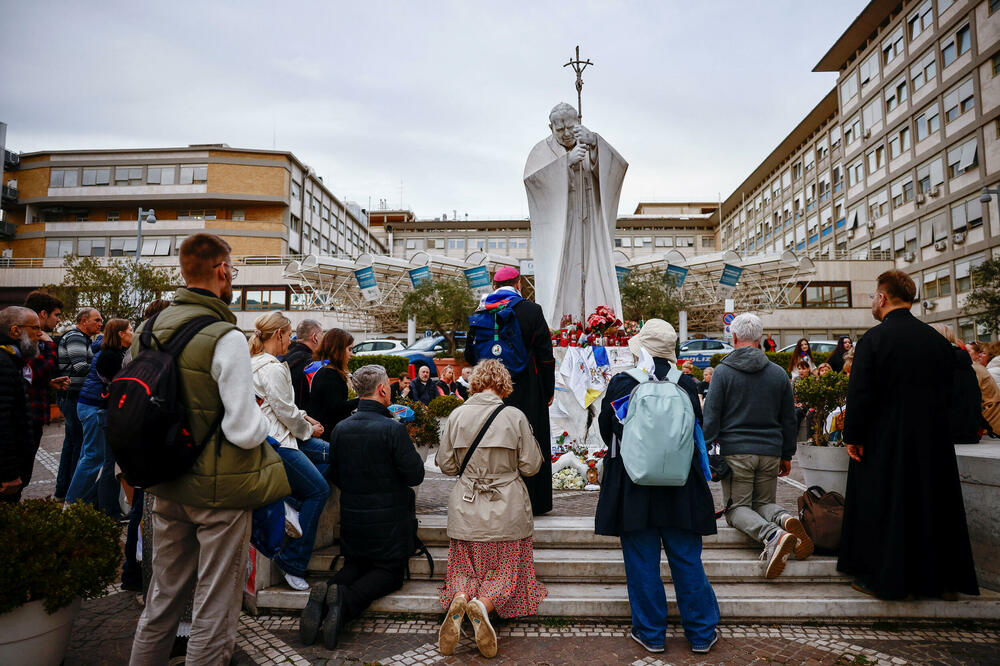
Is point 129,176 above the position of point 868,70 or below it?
below

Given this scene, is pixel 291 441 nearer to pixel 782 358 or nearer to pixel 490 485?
pixel 490 485

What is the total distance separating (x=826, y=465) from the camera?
185 inches

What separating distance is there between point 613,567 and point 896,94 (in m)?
47.8

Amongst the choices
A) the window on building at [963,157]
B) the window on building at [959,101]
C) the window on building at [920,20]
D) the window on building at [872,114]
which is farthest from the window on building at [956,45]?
the window on building at [872,114]

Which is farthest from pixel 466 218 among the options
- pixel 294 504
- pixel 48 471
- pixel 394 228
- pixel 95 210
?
pixel 294 504

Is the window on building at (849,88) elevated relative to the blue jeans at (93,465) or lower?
elevated

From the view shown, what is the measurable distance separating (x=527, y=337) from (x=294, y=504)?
2.17 m

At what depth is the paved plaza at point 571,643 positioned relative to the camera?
3.36 m

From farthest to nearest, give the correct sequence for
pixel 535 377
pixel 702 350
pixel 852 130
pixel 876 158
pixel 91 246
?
pixel 91 246 → pixel 852 130 → pixel 876 158 → pixel 702 350 → pixel 535 377

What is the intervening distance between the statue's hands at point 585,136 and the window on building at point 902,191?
40.8 meters

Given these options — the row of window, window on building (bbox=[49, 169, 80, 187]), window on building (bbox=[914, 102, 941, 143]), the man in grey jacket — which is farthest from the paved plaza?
window on building (bbox=[49, 169, 80, 187])

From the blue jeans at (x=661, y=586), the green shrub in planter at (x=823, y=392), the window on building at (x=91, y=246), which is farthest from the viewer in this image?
the window on building at (x=91, y=246)

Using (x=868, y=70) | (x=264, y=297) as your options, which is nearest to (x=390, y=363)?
(x=264, y=297)

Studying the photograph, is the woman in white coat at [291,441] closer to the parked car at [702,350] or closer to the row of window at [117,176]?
the parked car at [702,350]
